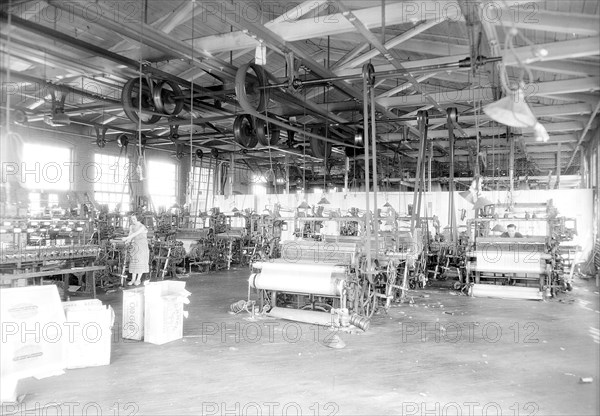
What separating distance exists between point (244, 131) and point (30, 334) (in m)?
6.69

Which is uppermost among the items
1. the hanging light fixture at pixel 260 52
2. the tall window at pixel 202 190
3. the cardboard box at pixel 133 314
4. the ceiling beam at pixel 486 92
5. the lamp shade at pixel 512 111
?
the ceiling beam at pixel 486 92

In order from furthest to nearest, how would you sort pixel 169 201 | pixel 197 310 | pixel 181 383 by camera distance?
pixel 169 201
pixel 197 310
pixel 181 383

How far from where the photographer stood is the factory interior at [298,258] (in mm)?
3955

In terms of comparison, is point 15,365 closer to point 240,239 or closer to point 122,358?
point 122,358

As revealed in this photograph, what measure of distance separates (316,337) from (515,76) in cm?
662

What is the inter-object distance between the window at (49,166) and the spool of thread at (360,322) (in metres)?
10.9

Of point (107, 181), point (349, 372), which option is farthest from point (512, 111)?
point (107, 181)

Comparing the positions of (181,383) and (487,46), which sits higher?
(487,46)

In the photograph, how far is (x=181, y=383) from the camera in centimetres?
422

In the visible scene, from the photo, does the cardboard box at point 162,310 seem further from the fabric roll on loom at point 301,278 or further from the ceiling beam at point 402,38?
the ceiling beam at point 402,38

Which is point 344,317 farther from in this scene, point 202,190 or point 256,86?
point 202,190

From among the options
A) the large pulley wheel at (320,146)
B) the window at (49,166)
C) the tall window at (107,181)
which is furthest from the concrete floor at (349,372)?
the tall window at (107,181)

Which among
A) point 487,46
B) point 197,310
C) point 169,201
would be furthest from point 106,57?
point 169,201

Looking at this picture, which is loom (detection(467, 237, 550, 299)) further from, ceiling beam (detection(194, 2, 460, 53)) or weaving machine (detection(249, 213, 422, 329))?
ceiling beam (detection(194, 2, 460, 53))
